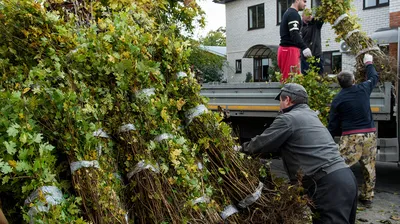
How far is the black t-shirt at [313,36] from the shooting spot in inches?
263

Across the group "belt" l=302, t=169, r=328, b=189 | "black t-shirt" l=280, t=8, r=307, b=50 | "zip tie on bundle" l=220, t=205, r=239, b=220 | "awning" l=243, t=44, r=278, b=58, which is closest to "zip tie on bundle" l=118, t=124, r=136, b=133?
"zip tie on bundle" l=220, t=205, r=239, b=220

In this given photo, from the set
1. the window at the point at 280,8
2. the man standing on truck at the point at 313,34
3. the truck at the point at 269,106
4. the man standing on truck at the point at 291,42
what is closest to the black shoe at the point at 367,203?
the truck at the point at 269,106

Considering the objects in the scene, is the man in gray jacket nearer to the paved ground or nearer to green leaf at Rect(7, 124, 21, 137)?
the paved ground

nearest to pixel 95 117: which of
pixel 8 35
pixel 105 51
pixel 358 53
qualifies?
pixel 105 51

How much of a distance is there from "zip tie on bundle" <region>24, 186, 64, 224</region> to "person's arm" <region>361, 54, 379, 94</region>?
4.13 metres

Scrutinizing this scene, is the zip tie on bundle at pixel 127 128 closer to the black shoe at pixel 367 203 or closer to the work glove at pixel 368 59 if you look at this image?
the black shoe at pixel 367 203

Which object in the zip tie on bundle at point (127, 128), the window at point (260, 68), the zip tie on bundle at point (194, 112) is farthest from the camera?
the window at point (260, 68)

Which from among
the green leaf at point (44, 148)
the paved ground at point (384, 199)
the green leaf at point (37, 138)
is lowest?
the paved ground at point (384, 199)

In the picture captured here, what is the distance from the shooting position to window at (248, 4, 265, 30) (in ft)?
66.5

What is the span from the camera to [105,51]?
286 cm

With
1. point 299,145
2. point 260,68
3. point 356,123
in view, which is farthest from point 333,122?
point 260,68

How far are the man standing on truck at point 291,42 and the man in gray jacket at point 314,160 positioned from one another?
2781 mm

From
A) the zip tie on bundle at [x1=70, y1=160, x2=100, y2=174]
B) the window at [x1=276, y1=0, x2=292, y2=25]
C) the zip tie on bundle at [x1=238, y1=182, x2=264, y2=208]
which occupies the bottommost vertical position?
the zip tie on bundle at [x1=238, y1=182, x2=264, y2=208]

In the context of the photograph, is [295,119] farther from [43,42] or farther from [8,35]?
[8,35]
